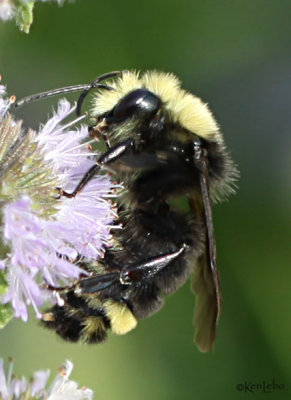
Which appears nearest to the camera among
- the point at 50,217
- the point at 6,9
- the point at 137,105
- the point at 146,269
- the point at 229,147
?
the point at 6,9

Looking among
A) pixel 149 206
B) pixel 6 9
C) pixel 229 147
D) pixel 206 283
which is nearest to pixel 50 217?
pixel 149 206

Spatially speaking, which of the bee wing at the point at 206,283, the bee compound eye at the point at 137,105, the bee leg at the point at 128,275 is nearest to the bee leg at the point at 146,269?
the bee leg at the point at 128,275

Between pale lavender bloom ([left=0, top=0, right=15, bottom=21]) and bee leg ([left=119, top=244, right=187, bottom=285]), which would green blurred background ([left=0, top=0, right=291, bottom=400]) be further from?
pale lavender bloom ([left=0, top=0, right=15, bottom=21])

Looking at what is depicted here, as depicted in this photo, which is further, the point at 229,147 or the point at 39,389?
the point at 229,147

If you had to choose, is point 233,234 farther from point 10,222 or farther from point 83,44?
point 10,222

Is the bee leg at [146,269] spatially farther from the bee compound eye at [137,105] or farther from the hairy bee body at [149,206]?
the bee compound eye at [137,105]

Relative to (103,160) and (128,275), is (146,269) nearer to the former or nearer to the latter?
(128,275)

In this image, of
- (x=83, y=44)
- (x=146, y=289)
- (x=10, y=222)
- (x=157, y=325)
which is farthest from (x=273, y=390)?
(x=10, y=222)

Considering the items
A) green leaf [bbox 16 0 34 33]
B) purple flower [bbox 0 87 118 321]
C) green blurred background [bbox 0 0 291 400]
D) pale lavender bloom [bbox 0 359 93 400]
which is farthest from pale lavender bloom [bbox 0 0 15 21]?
green blurred background [bbox 0 0 291 400]
